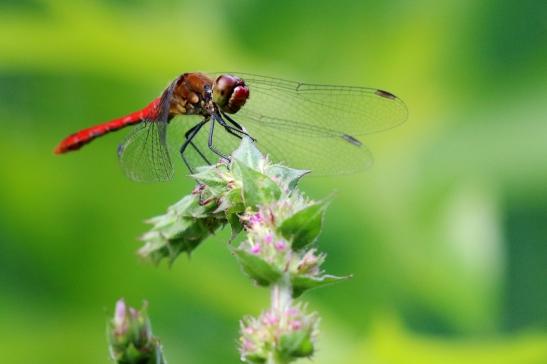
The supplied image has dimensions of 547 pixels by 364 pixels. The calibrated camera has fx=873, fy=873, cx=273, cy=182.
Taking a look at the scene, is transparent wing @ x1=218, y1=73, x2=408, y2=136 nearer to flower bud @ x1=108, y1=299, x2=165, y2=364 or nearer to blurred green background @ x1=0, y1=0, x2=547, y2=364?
blurred green background @ x1=0, y1=0, x2=547, y2=364

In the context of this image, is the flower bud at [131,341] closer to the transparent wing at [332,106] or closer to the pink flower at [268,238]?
the pink flower at [268,238]

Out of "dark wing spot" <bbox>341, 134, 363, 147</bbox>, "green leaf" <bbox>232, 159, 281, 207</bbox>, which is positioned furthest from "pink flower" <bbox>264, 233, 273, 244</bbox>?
"dark wing spot" <bbox>341, 134, 363, 147</bbox>

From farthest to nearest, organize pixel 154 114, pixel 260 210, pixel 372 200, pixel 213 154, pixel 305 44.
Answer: pixel 305 44
pixel 372 200
pixel 213 154
pixel 154 114
pixel 260 210

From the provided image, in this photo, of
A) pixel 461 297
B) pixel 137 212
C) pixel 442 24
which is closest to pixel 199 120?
pixel 137 212

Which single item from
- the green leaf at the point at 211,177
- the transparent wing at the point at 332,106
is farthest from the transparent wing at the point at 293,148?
the green leaf at the point at 211,177

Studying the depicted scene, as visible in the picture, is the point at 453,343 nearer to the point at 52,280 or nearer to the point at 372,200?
the point at 372,200

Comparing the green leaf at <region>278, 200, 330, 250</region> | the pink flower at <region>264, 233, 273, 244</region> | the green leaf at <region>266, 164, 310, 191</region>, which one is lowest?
the pink flower at <region>264, 233, 273, 244</region>

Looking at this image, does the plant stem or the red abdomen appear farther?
the red abdomen
